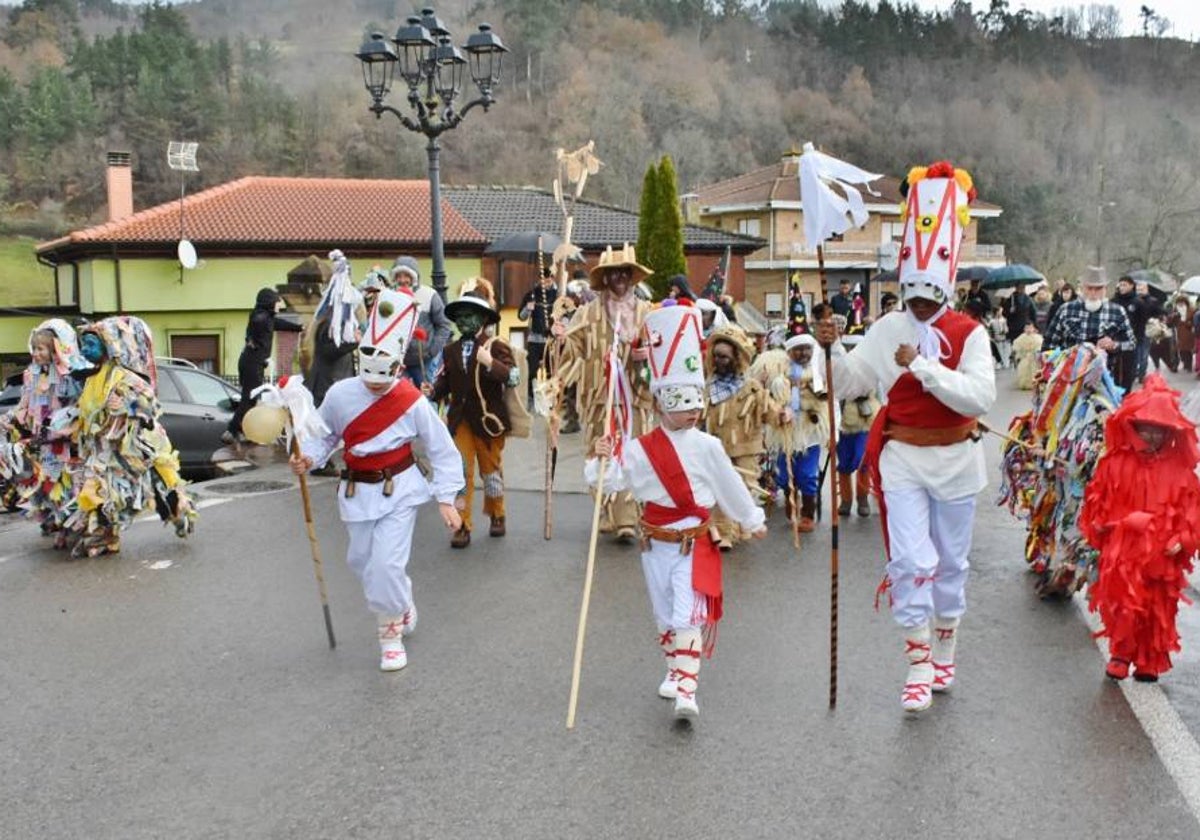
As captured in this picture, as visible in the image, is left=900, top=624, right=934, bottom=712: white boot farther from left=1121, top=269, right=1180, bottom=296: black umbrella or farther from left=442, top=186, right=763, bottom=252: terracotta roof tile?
left=442, top=186, right=763, bottom=252: terracotta roof tile

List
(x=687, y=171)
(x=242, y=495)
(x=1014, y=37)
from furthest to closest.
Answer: (x=1014, y=37)
(x=687, y=171)
(x=242, y=495)

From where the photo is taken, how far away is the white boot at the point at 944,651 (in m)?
5.91

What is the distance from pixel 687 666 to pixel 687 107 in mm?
88425

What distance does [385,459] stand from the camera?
661 centimetres

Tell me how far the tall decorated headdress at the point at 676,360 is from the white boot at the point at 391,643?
6.22ft

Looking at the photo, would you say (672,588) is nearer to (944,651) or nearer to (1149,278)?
(944,651)

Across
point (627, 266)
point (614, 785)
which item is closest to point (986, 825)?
point (614, 785)

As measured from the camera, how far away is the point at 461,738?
17.8 ft

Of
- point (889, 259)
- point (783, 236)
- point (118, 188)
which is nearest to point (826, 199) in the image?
point (889, 259)

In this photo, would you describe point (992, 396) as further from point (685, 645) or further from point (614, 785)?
point (614, 785)

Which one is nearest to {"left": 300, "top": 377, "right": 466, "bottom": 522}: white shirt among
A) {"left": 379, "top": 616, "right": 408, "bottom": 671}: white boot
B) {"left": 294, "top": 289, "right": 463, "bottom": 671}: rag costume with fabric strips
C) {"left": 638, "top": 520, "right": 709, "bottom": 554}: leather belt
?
{"left": 294, "top": 289, "right": 463, "bottom": 671}: rag costume with fabric strips

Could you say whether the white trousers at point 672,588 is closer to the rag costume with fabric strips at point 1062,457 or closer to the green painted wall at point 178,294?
the rag costume with fabric strips at point 1062,457

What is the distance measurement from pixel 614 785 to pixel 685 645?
0.91m

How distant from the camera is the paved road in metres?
4.64
